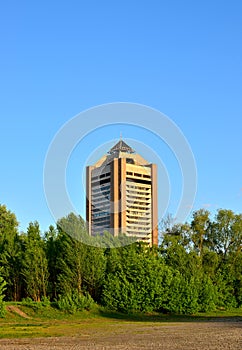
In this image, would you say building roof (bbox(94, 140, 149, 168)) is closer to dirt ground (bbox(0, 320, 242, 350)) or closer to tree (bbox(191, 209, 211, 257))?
tree (bbox(191, 209, 211, 257))

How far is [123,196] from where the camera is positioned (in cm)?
7138

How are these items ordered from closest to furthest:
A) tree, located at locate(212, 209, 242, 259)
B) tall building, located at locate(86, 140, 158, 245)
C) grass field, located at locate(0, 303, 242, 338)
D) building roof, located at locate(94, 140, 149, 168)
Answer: grass field, located at locate(0, 303, 242, 338) < tall building, located at locate(86, 140, 158, 245) < building roof, located at locate(94, 140, 149, 168) < tree, located at locate(212, 209, 242, 259)

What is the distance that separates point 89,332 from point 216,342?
10959 mm

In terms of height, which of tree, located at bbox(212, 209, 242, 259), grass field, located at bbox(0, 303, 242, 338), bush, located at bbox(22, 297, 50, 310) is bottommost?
grass field, located at bbox(0, 303, 242, 338)

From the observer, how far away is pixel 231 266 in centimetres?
7538

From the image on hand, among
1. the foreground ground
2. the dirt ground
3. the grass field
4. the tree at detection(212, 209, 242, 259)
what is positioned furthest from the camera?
the tree at detection(212, 209, 242, 259)

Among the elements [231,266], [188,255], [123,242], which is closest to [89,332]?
[123,242]

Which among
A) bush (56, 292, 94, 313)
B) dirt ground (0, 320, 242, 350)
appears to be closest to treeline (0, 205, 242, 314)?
bush (56, 292, 94, 313)

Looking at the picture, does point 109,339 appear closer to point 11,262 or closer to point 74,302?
point 74,302

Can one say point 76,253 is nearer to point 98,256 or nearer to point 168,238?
point 98,256

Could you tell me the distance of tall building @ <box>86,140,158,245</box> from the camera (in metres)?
62.8

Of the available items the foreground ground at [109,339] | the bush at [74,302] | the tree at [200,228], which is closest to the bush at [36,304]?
the bush at [74,302]

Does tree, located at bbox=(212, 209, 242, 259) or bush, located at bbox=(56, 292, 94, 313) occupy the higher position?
tree, located at bbox=(212, 209, 242, 259)

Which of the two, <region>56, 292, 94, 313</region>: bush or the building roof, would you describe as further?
the building roof
